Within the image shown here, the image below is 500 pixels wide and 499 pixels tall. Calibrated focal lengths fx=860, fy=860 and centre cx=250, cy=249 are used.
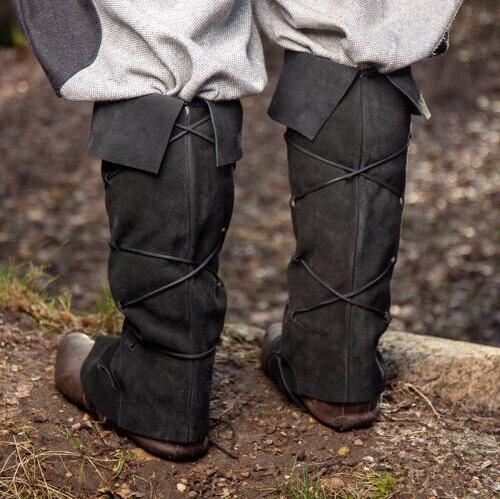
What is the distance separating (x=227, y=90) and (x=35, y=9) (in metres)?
0.40

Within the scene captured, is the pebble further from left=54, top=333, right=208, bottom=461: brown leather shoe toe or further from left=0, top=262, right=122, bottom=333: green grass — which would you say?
left=0, top=262, right=122, bottom=333: green grass

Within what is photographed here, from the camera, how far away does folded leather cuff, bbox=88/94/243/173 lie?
166cm

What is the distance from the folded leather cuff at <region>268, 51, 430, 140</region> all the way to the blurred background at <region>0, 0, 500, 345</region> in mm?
1097

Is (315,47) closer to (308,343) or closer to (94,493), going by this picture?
(308,343)

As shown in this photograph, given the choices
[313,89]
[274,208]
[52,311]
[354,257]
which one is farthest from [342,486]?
[274,208]

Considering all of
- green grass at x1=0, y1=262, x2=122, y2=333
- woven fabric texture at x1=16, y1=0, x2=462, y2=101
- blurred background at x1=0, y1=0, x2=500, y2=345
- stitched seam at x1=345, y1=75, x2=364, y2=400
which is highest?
woven fabric texture at x1=16, y1=0, x2=462, y2=101

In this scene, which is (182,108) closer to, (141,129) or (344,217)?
(141,129)

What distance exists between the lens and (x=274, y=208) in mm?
4746

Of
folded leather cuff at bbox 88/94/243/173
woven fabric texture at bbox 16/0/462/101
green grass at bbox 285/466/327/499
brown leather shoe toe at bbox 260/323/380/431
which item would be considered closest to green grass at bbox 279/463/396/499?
green grass at bbox 285/466/327/499

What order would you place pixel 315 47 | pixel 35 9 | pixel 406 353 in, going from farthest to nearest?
pixel 406 353
pixel 315 47
pixel 35 9

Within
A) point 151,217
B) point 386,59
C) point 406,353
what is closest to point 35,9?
point 151,217

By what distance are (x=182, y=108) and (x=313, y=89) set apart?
31 centimetres

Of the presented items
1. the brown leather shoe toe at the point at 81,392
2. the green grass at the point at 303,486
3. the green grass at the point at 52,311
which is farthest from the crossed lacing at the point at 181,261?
the green grass at the point at 52,311

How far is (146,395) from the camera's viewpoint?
1831 millimetres
